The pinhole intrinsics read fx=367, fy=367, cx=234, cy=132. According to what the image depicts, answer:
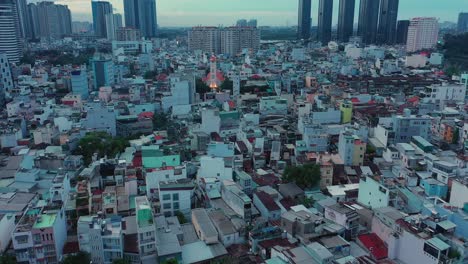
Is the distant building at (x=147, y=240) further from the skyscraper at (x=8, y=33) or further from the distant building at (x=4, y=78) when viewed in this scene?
the skyscraper at (x=8, y=33)

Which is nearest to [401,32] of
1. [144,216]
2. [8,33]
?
[8,33]

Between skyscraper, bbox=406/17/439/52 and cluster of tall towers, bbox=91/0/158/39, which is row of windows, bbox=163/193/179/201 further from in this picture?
cluster of tall towers, bbox=91/0/158/39

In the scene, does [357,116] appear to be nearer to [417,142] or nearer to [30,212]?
[417,142]

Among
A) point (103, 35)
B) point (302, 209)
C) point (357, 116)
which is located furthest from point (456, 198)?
point (103, 35)

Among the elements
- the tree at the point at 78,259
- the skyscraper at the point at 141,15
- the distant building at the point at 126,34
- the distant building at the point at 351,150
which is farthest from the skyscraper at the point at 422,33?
the tree at the point at 78,259

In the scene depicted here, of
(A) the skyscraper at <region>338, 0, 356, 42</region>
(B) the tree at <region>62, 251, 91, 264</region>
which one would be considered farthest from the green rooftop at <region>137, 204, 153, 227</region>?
(A) the skyscraper at <region>338, 0, 356, 42</region>

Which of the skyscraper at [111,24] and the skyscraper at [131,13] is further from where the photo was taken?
the skyscraper at [131,13]
